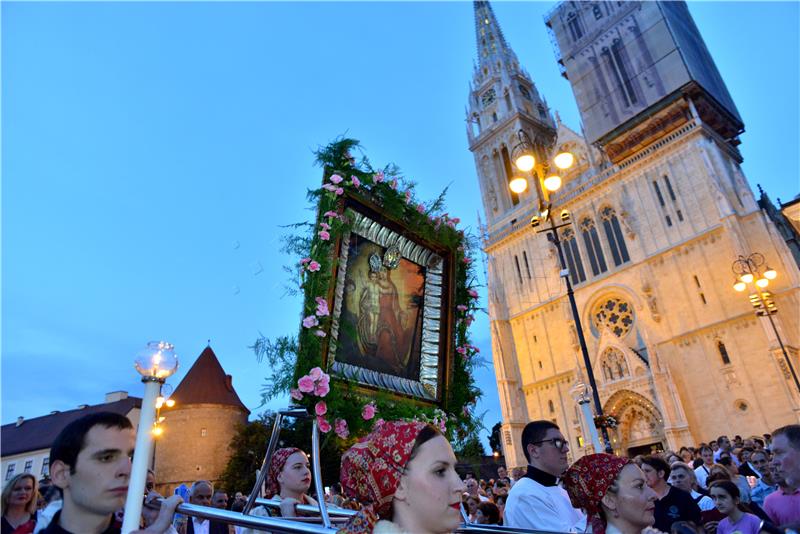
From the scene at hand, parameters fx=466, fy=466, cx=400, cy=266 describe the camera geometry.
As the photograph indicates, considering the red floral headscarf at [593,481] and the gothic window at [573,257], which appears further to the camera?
the gothic window at [573,257]

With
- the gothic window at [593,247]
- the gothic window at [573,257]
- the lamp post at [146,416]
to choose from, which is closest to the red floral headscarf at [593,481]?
the lamp post at [146,416]

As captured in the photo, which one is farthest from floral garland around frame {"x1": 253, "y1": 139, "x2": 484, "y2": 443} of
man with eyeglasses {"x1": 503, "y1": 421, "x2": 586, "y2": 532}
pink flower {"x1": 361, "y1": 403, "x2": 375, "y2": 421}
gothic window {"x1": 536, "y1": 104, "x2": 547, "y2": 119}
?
gothic window {"x1": 536, "y1": 104, "x2": 547, "y2": 119}

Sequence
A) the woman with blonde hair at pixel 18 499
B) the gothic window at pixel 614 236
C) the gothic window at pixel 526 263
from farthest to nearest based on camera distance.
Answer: the gothic window at pixel 526 263 → the gothic window at pixel 614 236 → the woman with blonde hair at pixel 18 499

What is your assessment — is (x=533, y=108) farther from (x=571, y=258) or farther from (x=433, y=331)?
(x=433, y=331)

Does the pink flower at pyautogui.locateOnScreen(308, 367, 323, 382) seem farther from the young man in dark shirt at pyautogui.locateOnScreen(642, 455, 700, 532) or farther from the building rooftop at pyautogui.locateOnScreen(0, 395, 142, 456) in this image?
the building rooftop at pyautogui.locateOnScreen(0, 395, 142, 456)

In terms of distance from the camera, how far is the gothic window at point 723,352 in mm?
24559

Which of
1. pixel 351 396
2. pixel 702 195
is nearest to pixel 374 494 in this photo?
pixel 351 396

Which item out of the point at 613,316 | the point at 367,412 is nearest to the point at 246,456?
the point at 613,316

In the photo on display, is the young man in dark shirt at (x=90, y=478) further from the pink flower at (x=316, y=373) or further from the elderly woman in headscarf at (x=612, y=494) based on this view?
the elderly woman in headscarf at (x=612, y=494)

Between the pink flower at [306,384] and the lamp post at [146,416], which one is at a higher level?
the pink flower at [306,384]

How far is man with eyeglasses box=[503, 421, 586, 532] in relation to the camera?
3285mm

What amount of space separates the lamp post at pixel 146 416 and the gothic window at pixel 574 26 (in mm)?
42112

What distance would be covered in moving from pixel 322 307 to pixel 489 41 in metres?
52.9

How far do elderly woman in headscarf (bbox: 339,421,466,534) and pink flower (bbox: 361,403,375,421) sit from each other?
2138mm
